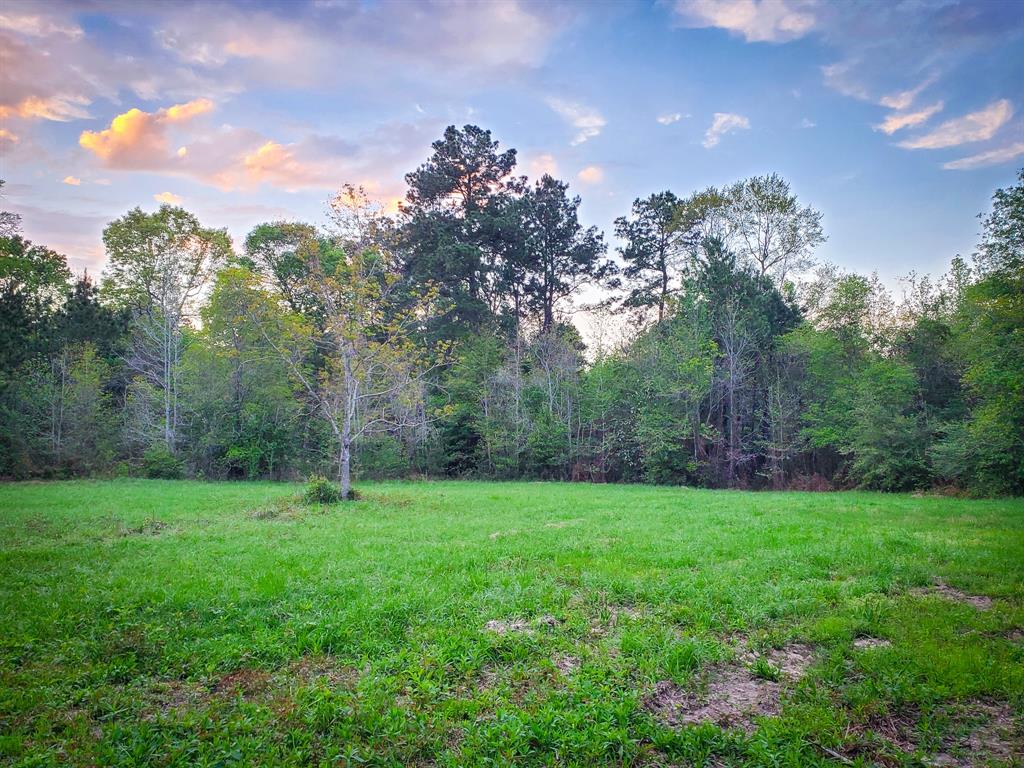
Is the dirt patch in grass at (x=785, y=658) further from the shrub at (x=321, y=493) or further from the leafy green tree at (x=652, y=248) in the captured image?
the leafy green tree at (x=652, y=248)

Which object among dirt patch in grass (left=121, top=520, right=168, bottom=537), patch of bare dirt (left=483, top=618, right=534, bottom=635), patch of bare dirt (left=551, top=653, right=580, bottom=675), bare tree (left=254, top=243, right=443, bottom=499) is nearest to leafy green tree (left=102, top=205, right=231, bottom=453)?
bare tree (left=254, top=243, right=443, bottom=499)

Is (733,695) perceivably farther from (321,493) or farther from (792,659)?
(321,493)

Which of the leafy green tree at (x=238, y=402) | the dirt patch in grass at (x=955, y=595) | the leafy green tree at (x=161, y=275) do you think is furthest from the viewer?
the leafy green tree at (x=161, y=275)

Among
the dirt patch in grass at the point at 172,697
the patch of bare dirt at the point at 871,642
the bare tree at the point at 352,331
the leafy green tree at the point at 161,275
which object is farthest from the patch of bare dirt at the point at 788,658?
the leafy green tree at the point at 161,275

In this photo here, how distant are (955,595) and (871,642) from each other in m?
2.32

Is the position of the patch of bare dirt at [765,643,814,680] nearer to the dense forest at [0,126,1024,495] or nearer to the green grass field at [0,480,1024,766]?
the green grass field at [0,480,1024,766]

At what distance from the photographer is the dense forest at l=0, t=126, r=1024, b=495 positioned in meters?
23.3

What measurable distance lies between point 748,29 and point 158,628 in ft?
52.7

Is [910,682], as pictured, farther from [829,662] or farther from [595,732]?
[595,732]

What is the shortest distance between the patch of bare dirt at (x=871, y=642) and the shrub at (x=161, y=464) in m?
28.5

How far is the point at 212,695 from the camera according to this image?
13.1ft

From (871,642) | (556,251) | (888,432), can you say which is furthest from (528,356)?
(871,642)

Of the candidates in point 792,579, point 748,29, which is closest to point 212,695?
point 792,579

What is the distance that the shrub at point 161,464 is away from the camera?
80.9 ft
